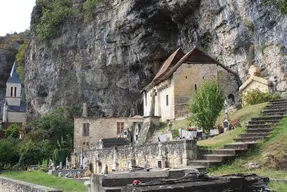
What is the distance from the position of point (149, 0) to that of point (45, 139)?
21.1m

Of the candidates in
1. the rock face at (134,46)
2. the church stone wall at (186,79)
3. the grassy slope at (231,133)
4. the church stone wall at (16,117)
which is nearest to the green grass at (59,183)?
the grassy slope at (231,133)

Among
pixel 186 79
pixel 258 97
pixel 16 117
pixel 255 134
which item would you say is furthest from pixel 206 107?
pixel 16 117

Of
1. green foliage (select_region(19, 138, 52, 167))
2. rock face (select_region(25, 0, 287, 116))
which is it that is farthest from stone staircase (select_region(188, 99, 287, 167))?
green foliage (select_region(19, 138, 52, 167))

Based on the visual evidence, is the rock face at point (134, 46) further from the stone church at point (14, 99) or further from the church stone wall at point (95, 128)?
the stone church at point (14, 99)

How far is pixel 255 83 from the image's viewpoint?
26828mm

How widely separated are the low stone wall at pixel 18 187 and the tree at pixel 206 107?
35.7 feet

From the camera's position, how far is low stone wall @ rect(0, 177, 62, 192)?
991 cm

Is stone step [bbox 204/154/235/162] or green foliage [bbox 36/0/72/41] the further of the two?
green foliage [bbox 36/0/72/41]

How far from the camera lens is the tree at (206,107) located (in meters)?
19.8

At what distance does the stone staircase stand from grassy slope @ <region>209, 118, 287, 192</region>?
271mm

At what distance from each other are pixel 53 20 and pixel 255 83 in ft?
111

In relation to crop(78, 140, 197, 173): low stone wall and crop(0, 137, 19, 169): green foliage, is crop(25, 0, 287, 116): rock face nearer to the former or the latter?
crop(0, 137, 19, 169): green foliage

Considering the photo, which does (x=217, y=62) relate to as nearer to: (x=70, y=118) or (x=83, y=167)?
(x=83, y=167)

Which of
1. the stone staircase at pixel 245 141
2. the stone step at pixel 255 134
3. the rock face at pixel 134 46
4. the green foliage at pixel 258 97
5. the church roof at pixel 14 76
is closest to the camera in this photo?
the stone staircase at pixel 245 141
